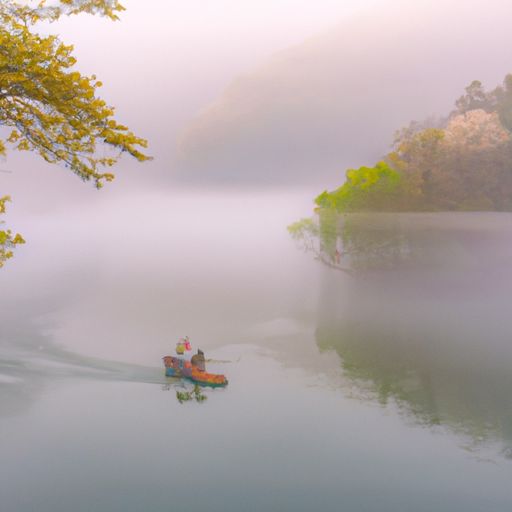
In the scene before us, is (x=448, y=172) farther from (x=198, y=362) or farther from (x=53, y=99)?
(x=53, y=99)

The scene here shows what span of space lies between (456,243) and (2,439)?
14452mm

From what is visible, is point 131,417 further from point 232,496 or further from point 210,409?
point 232,496

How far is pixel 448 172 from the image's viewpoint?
62.1 feet

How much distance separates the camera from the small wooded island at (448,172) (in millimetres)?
18969

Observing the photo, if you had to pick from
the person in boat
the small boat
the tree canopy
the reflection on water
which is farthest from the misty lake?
the tree canopy

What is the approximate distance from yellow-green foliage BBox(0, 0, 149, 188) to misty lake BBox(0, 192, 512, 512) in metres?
6.57

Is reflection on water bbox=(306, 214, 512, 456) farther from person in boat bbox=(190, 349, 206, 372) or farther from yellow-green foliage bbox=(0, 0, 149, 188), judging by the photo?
yellow-green foliage bbox=(0, 0, 149, 188)

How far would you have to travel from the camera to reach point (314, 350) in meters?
17.9

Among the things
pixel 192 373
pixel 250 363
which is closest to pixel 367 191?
pixel 250 363

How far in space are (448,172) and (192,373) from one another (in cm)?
1037

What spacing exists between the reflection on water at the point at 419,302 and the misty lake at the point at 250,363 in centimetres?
7

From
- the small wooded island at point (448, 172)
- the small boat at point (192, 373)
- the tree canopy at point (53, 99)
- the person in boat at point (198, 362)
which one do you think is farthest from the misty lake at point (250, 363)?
the tree canopy at point (53, 99)

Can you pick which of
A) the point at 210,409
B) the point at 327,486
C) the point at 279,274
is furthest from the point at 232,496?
the point at 279,274

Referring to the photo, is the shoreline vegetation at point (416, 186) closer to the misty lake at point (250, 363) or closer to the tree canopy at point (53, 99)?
the misty lake at point (250, 363)
